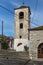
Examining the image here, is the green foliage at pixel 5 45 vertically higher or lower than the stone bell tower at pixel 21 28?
lower

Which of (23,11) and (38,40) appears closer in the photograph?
(38,40)

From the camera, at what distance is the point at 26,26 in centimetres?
5109

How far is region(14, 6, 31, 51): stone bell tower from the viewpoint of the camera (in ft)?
165

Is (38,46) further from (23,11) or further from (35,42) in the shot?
(23,11)

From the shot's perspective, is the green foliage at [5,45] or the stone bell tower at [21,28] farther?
the green foliage at [5,45]

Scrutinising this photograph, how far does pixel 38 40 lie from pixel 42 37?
0.82 m

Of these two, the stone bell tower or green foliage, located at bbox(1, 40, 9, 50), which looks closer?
the stone bell tower

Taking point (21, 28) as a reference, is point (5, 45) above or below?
below

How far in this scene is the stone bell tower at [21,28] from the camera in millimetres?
50438

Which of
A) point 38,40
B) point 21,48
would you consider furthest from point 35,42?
point 21,48

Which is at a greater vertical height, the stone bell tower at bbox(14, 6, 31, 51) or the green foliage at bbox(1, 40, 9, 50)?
the stone bell tower at bbox(14, 6, 31, 51)

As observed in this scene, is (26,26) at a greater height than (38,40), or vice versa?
(26,26)

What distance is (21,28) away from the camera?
51.3 metres

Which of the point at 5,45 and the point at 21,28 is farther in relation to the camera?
the point at 21,28
